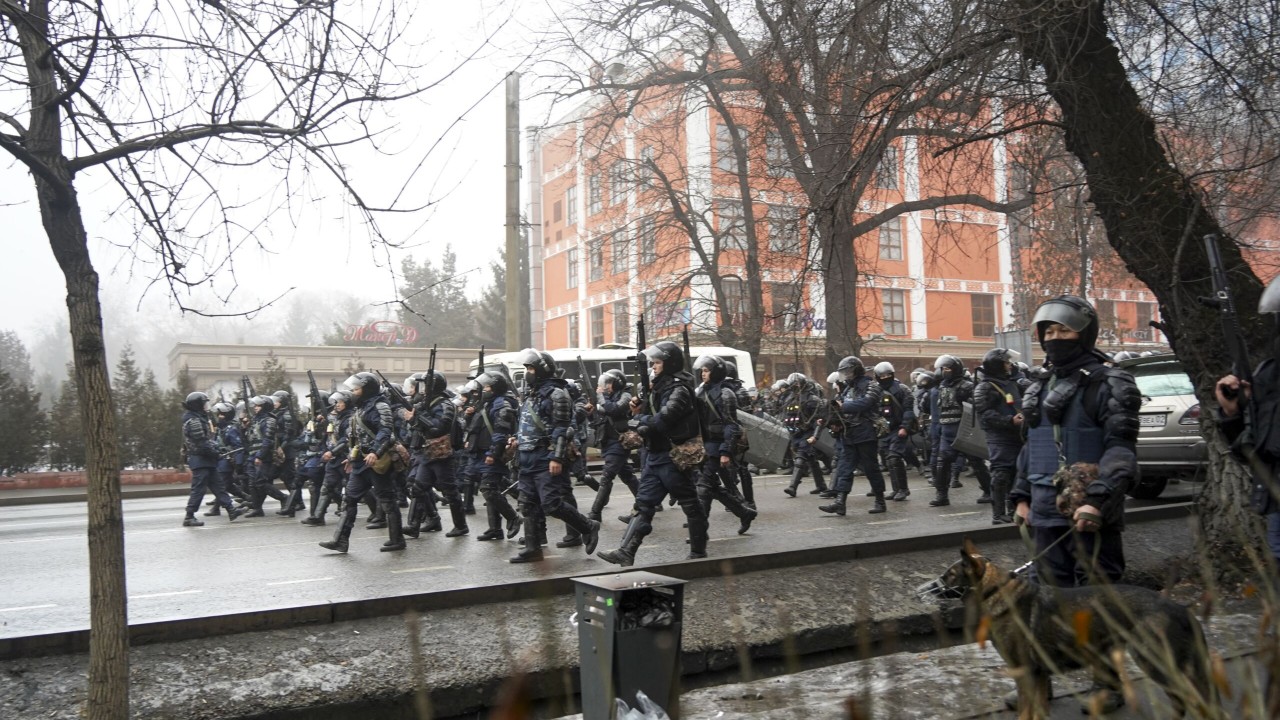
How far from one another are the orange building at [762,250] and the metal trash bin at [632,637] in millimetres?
5509

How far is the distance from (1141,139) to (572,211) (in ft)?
132

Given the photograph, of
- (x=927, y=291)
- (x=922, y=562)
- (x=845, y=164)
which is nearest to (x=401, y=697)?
(x=922, y=562)

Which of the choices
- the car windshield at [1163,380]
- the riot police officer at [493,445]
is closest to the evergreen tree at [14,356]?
the riot police officer at [493,445]

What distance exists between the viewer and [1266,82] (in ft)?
26.7

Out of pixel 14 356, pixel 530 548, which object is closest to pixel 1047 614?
pixel 530 548

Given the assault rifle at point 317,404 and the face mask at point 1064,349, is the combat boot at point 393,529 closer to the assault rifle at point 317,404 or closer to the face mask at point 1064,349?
the assault rifle at point 317,404

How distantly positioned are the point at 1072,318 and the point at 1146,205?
12.4ft

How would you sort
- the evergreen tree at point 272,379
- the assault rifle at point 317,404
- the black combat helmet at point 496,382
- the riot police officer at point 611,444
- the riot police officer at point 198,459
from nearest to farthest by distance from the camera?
the black combat helmet at point 496,382
the riot police officer at point 611,444
the riot police officer at point 198,459
the assault rifle at point 317,404
the evergreen tree at point 272,379

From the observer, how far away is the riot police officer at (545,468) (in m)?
9.80

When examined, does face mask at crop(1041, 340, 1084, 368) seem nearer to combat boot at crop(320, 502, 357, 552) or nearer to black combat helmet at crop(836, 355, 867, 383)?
combat boot at crop(320, 502, 357, 552)

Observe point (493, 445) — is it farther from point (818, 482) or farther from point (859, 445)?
point (818, 482)

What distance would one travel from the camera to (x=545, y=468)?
33.1 feet

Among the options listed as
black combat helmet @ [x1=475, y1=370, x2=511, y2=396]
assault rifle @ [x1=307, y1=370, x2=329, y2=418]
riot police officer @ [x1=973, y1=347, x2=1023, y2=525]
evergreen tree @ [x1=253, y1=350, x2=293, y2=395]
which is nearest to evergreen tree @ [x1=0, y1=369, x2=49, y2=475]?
evergreen tree @ [x1=253, y1=350, x2=293, y2=395]

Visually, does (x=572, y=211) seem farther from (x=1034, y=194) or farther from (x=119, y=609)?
(x=119, y=609)
